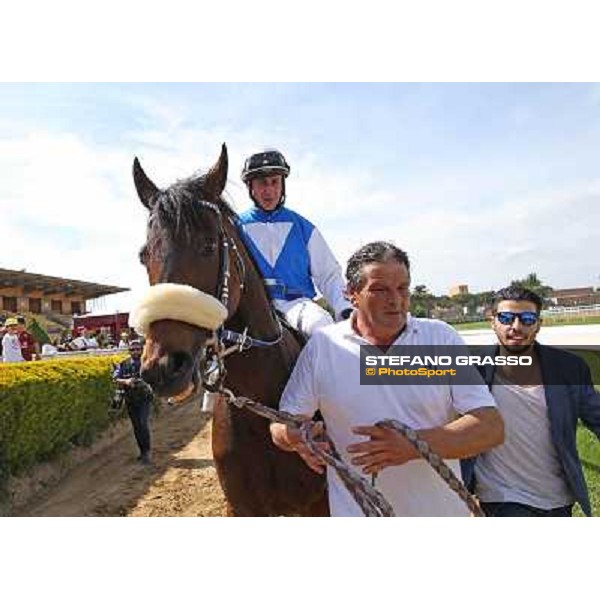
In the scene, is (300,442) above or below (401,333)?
below

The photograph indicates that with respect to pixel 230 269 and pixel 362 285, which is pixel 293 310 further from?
pixel 362 285

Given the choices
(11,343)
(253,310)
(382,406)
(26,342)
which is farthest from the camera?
(26,342)

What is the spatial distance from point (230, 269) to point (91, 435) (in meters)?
6.00

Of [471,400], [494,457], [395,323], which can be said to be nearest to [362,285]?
[395,323]

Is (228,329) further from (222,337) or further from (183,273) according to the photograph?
(183,273)

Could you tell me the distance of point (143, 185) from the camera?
8.01 feet

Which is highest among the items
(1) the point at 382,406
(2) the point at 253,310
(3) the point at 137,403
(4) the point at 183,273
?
(4) the point at 183,273

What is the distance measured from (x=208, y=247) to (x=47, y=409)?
4.54 m

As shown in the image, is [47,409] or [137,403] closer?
[47,409]

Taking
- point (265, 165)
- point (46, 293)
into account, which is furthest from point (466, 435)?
point (46, 293)

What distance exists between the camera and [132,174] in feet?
8.02

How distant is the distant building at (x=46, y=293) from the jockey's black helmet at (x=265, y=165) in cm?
148

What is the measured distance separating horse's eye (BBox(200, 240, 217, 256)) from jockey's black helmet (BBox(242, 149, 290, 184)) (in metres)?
0.74

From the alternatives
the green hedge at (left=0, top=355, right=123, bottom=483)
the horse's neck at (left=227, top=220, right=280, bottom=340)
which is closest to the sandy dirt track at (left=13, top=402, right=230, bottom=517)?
the green hedge at (left=0, top=355, right=123, bottom=483)
